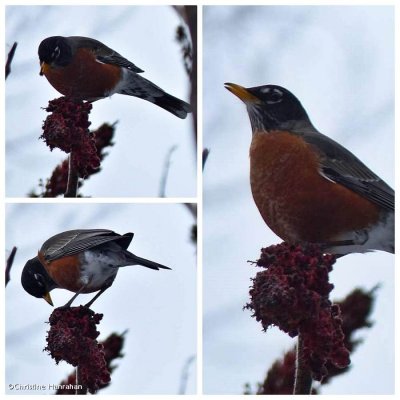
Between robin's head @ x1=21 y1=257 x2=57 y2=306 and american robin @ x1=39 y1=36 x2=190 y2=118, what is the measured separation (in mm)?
873

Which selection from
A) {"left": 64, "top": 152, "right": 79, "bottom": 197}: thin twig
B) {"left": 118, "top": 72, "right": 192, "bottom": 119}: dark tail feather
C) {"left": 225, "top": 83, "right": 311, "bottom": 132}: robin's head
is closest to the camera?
{"left": 64, "top": 152, "right": 79, "bottom": 197}: thin twig

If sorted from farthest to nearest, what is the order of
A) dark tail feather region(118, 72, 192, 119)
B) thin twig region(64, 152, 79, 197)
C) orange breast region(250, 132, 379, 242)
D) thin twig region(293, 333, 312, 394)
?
1. dark tail feather region(118, 72, 192, 119)
2. thin twig region(64, 152, 79, 197)
3. orange breast region(250, 132, 379, 242)
4. thin twig region(293, 333, 312, 394)

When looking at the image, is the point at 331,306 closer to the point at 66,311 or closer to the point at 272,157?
the point at 272,157

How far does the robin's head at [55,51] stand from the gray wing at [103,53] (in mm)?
52

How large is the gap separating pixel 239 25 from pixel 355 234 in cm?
129

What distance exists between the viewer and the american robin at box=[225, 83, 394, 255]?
3.46m

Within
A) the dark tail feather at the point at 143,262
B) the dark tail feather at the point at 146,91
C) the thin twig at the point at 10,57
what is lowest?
the dark tail feather at the point at 143,262

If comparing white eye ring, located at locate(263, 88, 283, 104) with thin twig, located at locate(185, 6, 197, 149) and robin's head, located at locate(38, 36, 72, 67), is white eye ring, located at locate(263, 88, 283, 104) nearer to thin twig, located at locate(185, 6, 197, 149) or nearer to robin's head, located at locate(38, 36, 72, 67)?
thin twig, located at locate(185, 6, 197, 149)

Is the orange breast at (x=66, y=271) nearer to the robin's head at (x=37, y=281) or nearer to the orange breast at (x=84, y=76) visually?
the robin's head at (x=37, y=281)

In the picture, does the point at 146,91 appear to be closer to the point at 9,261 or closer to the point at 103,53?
the point at 103,53

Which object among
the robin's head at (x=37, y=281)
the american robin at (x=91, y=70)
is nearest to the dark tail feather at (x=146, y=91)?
the american robin at (x=91, y=70)

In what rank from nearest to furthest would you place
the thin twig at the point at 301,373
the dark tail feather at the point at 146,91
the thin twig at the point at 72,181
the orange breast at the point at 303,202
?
the thin twig at the point at 301,373, the orange breast at the point at 303,202, the thin twig at the point at 72,181, the dark tail feather at the point at 146,91

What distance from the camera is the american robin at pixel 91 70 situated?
12.4ft

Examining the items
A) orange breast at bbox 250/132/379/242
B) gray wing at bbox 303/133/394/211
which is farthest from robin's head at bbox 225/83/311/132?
orange breast at bbox 250/132/379/242
